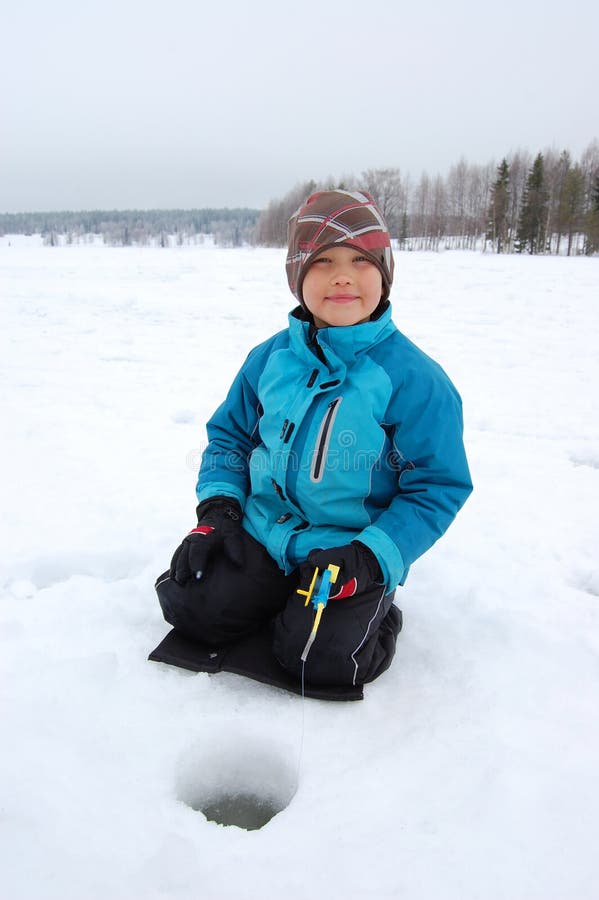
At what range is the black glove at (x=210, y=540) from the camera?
5.77ft

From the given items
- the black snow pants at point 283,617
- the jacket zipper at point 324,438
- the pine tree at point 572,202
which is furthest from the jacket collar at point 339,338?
the pine tree at point 572,202

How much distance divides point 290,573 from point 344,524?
270 millimetres

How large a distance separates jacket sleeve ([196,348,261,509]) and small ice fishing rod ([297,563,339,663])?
19.6 inches

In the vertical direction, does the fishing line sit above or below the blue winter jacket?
below

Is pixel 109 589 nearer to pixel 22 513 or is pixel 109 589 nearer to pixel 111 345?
pixel 22 513

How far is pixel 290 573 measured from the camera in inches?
73.8

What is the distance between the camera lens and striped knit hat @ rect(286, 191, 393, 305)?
1634mm

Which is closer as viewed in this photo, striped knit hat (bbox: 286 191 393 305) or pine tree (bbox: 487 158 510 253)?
striped knit hat (bbox: 286 191 393 305)

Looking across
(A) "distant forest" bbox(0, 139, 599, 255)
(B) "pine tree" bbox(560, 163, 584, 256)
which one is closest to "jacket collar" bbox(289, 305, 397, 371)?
(A) "distant forest" bbox(0, 139, 599, 255)

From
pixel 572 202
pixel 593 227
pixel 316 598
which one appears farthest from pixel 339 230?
pixel 572 202

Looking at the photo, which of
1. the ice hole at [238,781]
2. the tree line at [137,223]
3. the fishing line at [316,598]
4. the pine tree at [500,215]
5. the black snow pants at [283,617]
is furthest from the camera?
the tree line at [137,223]

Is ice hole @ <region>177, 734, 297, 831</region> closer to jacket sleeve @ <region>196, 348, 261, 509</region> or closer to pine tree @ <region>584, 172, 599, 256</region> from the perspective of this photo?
jacket sleeve @ <region>196, 348, 261, 509</region>

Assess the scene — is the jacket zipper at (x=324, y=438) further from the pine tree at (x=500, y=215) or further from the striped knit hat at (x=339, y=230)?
the pine tree at (x=500, y=215)

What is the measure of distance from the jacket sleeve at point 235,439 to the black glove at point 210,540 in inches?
2.1
